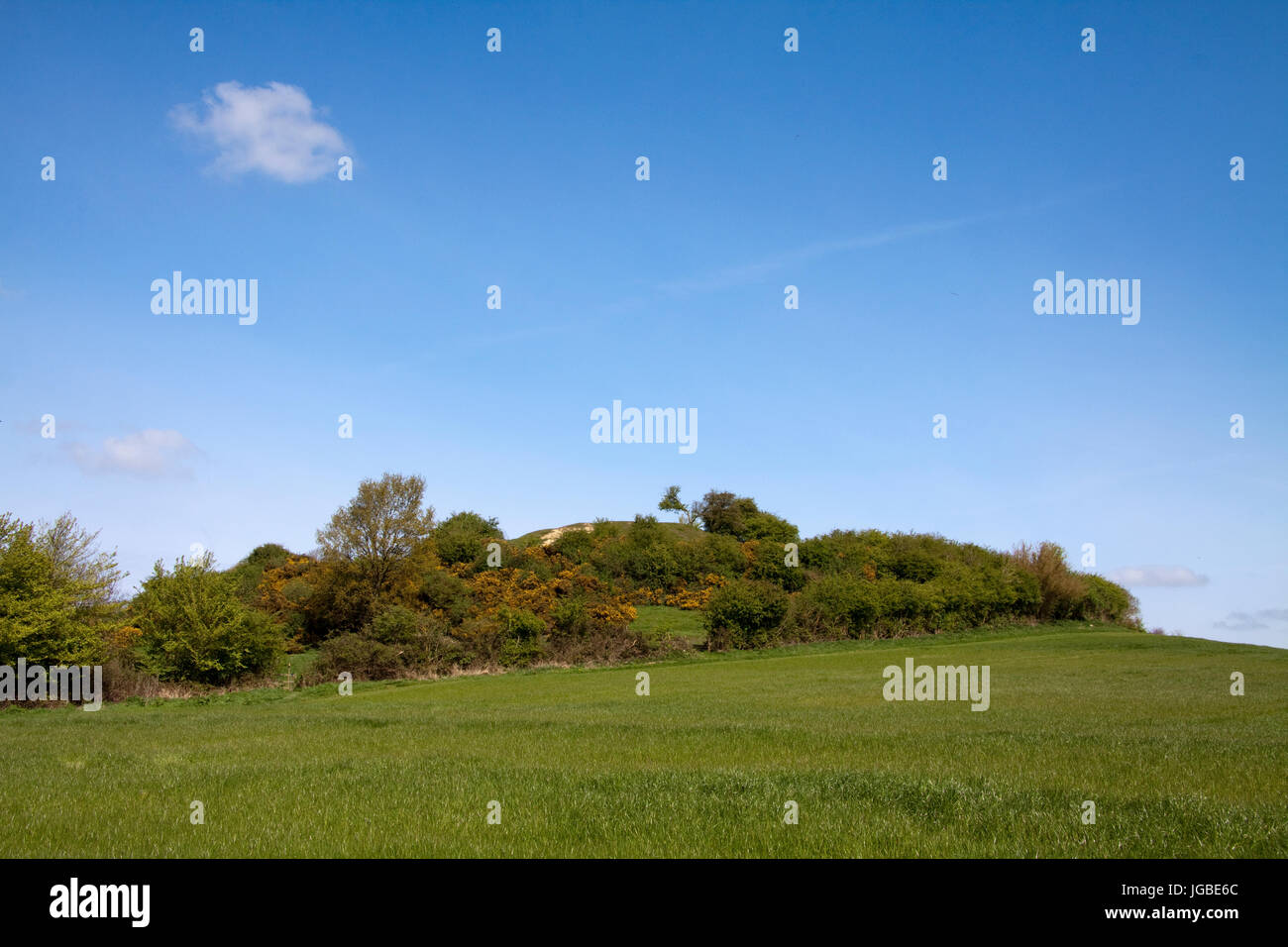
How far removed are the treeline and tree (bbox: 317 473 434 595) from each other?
0.36 ft

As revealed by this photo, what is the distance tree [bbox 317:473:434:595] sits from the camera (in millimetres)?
63625

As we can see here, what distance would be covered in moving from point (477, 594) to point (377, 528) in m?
9.25

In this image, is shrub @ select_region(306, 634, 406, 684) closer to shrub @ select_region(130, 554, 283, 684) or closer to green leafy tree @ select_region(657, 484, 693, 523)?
shrub @ select_region(130, 554, 283, 684)

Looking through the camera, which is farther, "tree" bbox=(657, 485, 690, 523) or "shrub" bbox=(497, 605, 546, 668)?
"tree" bbox=(657, 485, 690, 523)

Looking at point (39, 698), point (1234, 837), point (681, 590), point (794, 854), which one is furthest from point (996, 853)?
point (681, 590)

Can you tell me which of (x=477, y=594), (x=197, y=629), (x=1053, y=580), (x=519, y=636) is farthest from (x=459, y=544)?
(x=1053, y=580)

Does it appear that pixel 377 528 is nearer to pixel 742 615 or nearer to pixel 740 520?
pixel 742 615

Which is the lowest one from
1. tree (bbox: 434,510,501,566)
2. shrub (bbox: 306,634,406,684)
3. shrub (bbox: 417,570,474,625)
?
shrub (bbox: 306,634,406,684)

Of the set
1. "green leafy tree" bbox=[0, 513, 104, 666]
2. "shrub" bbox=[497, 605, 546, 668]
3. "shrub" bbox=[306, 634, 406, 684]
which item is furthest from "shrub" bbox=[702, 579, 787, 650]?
"green leafy tree" bbox=[0, 513, 104, 666]

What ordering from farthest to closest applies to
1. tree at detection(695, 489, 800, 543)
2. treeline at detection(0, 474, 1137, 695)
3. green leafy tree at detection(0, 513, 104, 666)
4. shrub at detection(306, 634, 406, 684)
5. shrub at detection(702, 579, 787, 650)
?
tree at detection(695, 489, 800, 543) < shrub at detection(702, 579, 787, 650) < shrub at detection(306, 634, 406, 684) < treeline at detection(0, 474, 1137, 695) < green leafy tree at detection(0, 513, 104, 666)

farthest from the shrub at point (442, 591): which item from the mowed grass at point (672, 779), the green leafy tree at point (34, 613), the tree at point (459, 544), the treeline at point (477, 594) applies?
the mowed grass at point (672, 779)

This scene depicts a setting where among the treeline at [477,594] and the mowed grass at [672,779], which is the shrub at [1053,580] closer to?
the treeline at [477,594]
